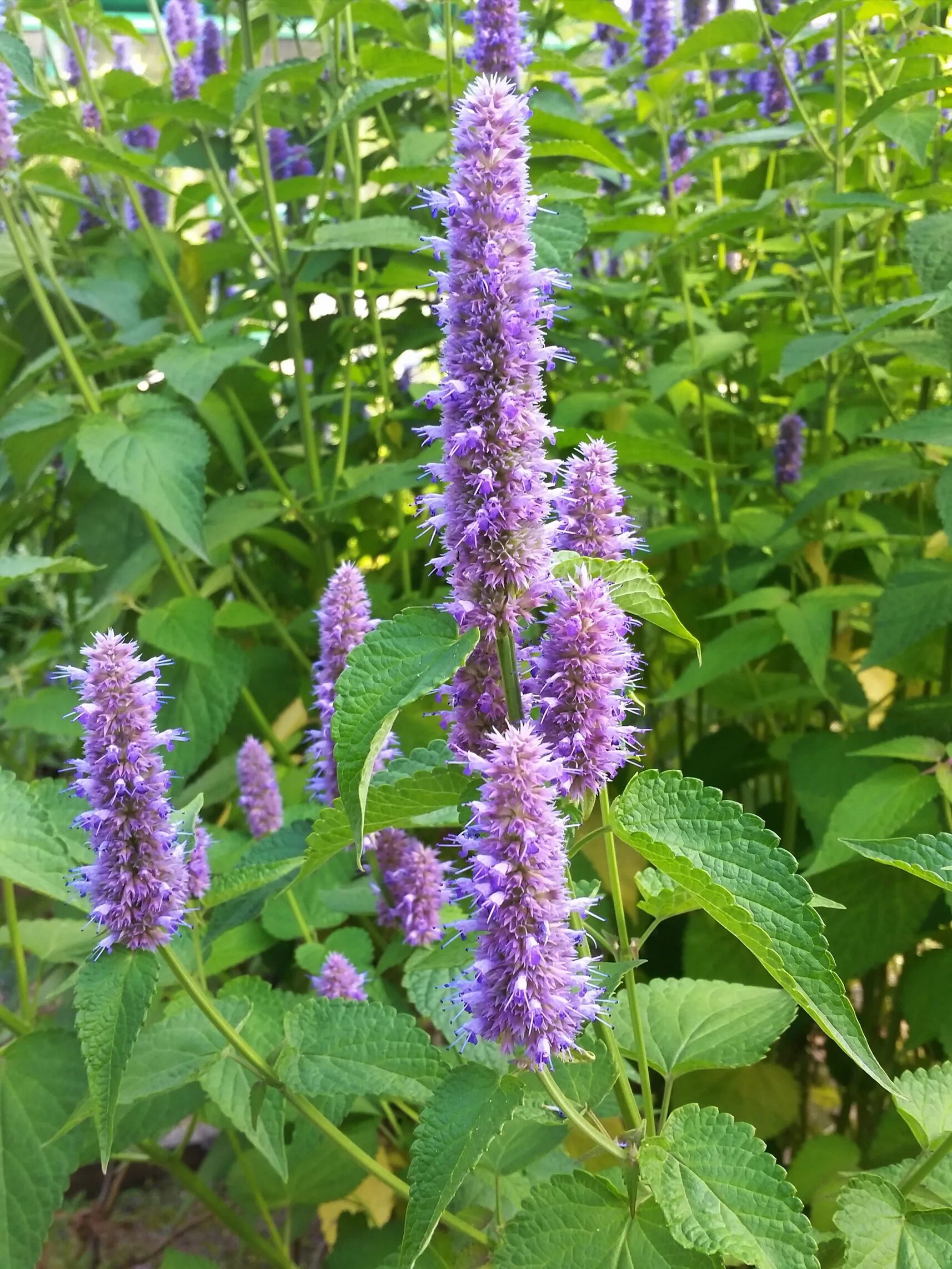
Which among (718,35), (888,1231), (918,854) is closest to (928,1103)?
(888,1231)

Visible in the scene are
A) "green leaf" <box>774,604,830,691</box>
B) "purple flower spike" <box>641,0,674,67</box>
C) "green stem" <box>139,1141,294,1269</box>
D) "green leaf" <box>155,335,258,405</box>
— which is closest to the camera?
"green stem" <box>139,1141,294,1269</box>

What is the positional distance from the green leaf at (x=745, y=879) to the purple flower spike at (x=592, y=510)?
21 centimetres

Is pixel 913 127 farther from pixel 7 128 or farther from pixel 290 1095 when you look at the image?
pixel 290 1095

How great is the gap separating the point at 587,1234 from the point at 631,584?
60 cm

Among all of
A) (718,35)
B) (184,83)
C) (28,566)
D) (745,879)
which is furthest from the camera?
(184,83)

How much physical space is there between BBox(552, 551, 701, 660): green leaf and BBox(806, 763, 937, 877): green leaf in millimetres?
731

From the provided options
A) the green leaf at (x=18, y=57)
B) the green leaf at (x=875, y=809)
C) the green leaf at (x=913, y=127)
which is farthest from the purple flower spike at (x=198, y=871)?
the green leaf at (x=913, y=127)

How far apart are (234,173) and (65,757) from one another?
2.22m

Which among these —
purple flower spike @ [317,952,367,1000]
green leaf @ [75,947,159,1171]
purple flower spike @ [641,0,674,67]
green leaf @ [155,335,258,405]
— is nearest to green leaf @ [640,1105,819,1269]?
Result: green leaf @ [75,947,159,1171]

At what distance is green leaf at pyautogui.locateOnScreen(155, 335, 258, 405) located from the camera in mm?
1980

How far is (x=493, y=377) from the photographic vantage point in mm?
867

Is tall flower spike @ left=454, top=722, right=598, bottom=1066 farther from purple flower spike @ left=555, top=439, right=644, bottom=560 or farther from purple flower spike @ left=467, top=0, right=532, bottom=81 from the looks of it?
purple flower spike @ left=467, top=0, right=532, bottom=81

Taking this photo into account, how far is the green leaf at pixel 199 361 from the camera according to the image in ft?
6.50

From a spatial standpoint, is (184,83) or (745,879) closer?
(745,879)
